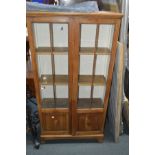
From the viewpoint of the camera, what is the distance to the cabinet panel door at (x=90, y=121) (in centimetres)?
237

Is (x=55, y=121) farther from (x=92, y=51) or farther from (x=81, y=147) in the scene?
(x=92, y=51)

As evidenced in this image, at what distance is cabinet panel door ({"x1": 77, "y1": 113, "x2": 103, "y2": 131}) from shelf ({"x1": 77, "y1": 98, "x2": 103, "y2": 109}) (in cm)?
8

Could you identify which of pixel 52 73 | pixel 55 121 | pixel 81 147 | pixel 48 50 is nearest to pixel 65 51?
pixel 48 50

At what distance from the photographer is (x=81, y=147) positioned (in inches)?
94.7

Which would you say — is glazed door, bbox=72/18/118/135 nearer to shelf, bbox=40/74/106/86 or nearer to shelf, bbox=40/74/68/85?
shelf, bbox=40/74/106/86

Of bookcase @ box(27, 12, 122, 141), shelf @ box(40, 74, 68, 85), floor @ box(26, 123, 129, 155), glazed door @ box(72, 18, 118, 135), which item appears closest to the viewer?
bookcase @ box(27, 12, 122, 141)

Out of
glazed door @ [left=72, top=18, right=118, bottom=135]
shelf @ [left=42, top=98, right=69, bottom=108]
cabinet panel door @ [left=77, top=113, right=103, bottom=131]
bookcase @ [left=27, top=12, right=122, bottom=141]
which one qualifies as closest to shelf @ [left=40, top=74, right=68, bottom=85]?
bookcase @ [left=27, top=12, right=122, bottom=141]

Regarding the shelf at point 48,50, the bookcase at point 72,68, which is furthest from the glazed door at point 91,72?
the shelf at point 48,50

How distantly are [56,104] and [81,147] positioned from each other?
505 mm

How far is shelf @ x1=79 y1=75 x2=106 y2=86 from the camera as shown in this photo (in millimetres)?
2215
